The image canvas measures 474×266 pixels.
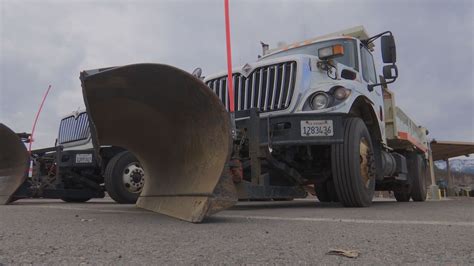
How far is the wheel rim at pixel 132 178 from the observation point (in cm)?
785

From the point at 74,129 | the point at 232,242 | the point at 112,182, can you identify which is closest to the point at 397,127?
the point at 112,182

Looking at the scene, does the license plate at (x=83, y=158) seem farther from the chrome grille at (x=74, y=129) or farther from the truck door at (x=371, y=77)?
the truck door at (x=371, y=77)

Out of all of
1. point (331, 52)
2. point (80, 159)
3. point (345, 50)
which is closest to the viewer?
point (331, 52)

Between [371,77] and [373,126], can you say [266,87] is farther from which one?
[371,77]

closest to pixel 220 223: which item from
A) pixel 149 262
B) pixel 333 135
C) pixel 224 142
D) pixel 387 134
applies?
pixel 224 142

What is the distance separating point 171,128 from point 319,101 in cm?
189

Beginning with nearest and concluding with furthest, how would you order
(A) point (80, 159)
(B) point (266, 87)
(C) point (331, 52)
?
(C) point (331, 52) < (B) point (266, 87) < (A) point (80, 159)

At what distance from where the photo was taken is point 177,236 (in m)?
2.98

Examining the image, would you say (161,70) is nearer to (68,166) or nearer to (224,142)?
(224,142)

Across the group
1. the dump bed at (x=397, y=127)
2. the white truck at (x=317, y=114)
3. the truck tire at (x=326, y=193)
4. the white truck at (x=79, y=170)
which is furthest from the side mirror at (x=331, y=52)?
the white truck at (x=79, y=170)

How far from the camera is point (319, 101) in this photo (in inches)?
219

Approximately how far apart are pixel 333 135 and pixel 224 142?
1812 millimetres

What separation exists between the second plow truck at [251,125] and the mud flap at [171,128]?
1 centimetres

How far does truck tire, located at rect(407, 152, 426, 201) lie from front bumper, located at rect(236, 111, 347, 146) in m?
5.26
